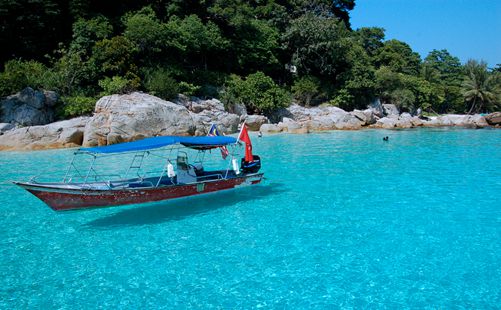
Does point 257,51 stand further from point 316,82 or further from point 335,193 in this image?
point 335,193

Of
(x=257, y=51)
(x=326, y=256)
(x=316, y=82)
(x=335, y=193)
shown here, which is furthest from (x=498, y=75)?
(x=326, y=256)

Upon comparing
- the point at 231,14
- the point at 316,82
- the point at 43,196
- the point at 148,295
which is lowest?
the point at 148,295

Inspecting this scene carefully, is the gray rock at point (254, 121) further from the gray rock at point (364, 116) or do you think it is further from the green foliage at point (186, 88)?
the gray rock at point (364, 116)

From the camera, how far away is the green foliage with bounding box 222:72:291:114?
143ft

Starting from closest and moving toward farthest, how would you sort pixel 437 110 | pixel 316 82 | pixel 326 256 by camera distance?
1. pixel 326 256
2. pixel 316 82
3. pixel 437 110

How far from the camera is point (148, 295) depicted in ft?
23.0

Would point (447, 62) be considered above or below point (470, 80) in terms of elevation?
above

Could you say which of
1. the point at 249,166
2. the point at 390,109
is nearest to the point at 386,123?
the point at 390,109

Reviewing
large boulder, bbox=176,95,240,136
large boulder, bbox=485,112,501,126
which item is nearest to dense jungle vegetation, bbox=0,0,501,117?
large boulder, bbox=176,95,240,136

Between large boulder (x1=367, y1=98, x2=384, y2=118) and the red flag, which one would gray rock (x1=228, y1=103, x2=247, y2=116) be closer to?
large boulder (x1=367, y1=98, x2=384, y2=118)

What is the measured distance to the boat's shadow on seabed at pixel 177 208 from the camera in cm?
1167

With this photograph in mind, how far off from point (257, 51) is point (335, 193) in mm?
37206

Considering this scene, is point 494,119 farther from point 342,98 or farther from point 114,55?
point 114,55

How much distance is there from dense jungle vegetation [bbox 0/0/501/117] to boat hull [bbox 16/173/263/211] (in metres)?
24.3
